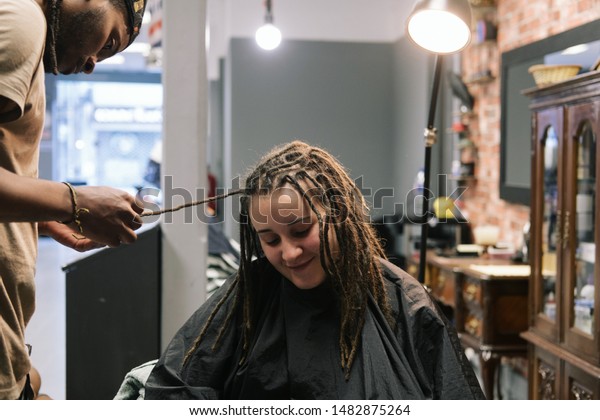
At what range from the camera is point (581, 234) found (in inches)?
111

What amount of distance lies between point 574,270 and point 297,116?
4005 mm

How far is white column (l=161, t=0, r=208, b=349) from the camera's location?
263cm

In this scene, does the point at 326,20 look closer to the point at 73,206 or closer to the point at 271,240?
the point at 271,240

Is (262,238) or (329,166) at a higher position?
(329,166)

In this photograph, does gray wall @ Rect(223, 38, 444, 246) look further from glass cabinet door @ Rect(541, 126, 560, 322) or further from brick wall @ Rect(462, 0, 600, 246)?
glass cabinet door @ Rect(541, 126, 560, 322)

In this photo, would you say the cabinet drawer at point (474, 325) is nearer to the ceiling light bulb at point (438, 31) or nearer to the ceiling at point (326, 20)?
the ceiling light bulb at point (438, 31)

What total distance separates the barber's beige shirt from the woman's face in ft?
1.54

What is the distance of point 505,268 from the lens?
3.75 meters

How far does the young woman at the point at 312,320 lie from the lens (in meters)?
1.42

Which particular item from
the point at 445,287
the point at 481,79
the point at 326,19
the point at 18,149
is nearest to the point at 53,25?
the point at 18,149

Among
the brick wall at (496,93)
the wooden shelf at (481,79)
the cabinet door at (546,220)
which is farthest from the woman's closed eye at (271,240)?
the wooden shelf at (481,79)

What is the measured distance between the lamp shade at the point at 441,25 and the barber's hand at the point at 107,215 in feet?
3.54

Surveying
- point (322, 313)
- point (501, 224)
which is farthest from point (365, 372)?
point (501, 224)

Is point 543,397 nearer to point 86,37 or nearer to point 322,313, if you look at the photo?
point 322,313
